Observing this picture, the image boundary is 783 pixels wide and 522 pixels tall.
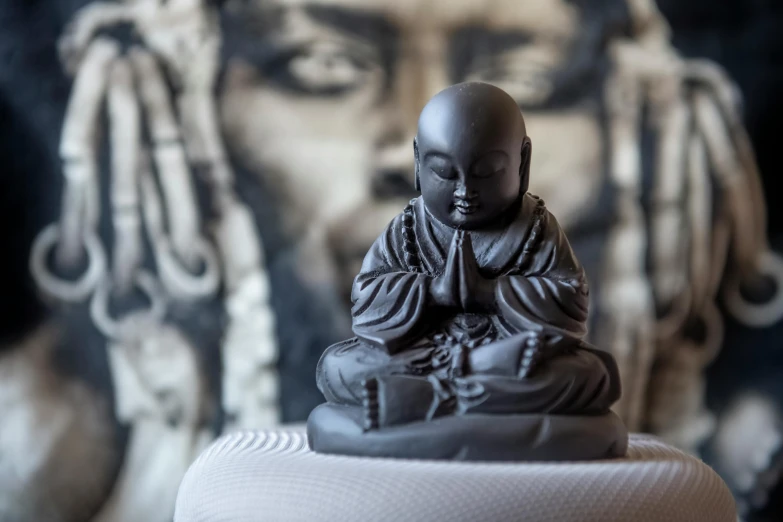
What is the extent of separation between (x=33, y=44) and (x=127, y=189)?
932 mm

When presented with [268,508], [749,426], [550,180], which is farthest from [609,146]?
[268,508]

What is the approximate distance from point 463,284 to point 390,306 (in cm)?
23

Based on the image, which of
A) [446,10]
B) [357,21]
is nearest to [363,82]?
[357,21]

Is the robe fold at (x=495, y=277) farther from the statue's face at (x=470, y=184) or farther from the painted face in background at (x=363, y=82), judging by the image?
the painted face in background at (x=363, y=82)

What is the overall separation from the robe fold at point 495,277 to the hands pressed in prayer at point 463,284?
35 mm

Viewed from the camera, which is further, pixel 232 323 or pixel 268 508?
pixel 232 323

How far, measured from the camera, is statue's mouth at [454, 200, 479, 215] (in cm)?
293

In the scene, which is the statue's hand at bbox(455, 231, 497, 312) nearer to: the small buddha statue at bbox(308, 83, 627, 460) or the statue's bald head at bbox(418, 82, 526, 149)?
the small buddha statue at bbox(308, 83, 627, 460)

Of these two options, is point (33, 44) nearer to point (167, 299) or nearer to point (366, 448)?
point (167, 299)

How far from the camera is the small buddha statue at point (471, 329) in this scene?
8.69ft

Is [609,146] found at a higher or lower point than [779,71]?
lower

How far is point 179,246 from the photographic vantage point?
514cm

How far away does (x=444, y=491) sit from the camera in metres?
2.35

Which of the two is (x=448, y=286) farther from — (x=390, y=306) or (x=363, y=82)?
(x=363, y=82)
